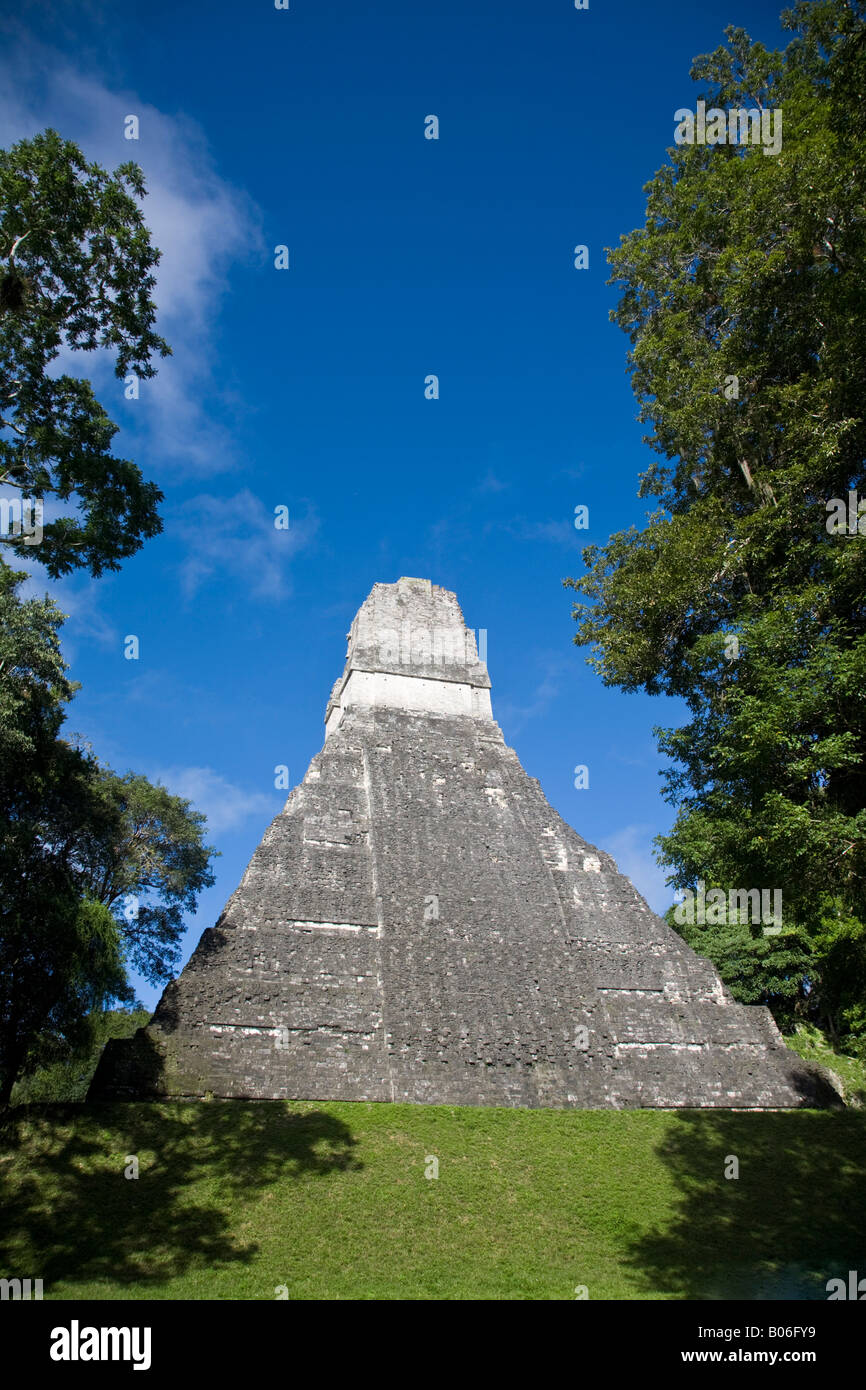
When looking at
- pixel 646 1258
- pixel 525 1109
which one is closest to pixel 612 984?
pixel 525 1109

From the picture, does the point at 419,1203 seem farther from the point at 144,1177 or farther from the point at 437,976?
the point at 437,976

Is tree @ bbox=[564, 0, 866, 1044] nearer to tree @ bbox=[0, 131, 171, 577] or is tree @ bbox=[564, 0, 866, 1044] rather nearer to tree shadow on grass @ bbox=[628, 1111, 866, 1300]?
tree shadow on grass @ bbox=[628, 1111, 866, 1300]

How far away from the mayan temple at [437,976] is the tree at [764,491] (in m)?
2.83

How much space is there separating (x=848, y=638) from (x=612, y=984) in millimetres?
8557

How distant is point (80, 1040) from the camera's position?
10836 millimetres

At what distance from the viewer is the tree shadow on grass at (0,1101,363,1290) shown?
7652 mm

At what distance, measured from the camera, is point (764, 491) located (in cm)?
1047

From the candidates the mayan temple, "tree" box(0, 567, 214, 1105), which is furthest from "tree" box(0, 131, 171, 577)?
the mayan temple

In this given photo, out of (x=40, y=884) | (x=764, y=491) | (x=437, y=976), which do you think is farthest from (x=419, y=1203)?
(x=764, y=491)

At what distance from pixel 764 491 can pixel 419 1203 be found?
10.0 metres

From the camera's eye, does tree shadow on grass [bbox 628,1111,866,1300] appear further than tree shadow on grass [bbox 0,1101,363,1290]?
Yes

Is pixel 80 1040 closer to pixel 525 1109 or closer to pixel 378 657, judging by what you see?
pixel 525 1109

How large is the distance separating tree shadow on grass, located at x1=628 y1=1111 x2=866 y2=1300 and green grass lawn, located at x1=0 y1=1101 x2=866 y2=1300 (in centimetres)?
3

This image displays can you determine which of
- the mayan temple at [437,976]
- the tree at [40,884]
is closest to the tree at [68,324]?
the tree at [40,884]
